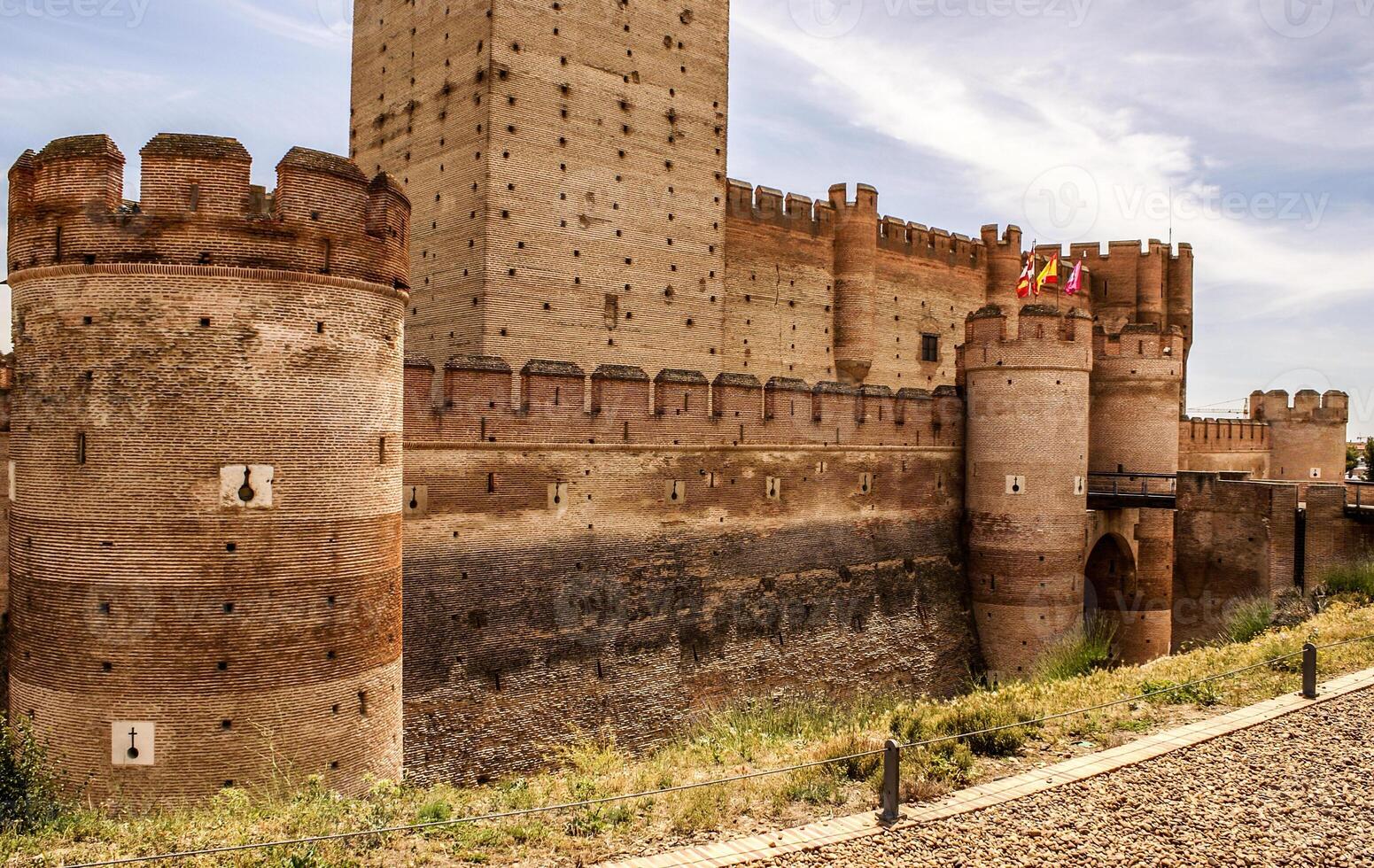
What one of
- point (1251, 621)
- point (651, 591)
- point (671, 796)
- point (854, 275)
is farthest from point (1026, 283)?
point (671, 796)

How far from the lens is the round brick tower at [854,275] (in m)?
22.8

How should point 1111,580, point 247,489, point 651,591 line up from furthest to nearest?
point 1111,580, point 651,591, point 247,489

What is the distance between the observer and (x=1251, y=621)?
15.4 meters

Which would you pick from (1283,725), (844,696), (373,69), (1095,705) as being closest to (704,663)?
(844,696)

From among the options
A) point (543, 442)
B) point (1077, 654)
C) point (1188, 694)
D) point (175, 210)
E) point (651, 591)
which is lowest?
point (1077, 654)

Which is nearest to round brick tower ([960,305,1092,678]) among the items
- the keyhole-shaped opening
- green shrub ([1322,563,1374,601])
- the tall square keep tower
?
green shrub ([1322,563,1374,601])

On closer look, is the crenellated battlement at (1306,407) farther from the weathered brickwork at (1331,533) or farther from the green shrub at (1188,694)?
the green shrub at (1188,694)

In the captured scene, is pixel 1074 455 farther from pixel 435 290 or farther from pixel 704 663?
pixel 435 290

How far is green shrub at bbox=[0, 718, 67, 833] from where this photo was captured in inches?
284

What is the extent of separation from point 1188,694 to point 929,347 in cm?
1649

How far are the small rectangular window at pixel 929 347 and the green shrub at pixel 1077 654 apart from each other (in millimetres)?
8270

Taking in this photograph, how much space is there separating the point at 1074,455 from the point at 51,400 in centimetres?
1597

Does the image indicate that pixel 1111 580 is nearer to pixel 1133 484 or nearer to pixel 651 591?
pixel 1133 484

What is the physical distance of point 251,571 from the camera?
774 cm
